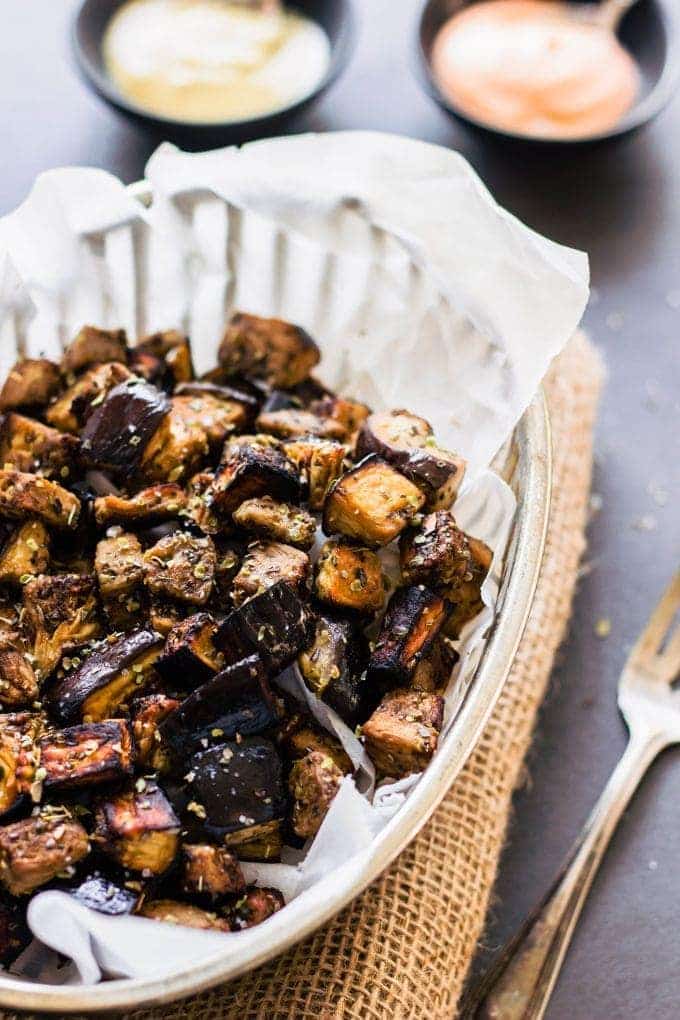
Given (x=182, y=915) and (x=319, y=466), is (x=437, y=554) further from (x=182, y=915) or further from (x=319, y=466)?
(x=182, y=915)

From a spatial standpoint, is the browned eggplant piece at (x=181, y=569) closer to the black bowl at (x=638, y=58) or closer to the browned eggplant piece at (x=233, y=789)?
the browned eggplant piece at (x=233, y=789)

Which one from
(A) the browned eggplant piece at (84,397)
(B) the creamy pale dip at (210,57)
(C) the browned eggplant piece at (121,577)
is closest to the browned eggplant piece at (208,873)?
(C) the browned eggplant piece at (121,577)

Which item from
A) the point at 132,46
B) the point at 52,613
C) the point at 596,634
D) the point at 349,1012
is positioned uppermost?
the point at 132,46

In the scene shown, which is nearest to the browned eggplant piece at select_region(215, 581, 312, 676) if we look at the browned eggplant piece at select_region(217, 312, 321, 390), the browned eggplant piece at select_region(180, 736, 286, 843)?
the browned eggplant piece at select_region(180, 736, 286, 843)

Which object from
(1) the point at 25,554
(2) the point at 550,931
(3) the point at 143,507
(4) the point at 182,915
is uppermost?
(3) the point at 143,507

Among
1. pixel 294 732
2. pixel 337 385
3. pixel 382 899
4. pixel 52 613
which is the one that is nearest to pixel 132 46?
pixel 337 385

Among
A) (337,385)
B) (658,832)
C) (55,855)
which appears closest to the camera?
(55,855)

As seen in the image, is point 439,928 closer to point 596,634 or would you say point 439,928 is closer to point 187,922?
point 187,922

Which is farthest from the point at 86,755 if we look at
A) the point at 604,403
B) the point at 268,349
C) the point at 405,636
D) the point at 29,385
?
the point at 604,403
